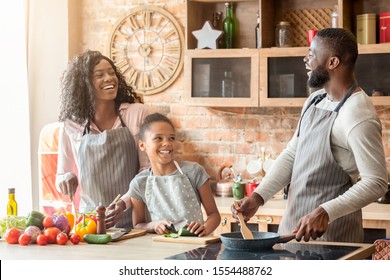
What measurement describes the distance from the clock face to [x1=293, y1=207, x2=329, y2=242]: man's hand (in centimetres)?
255

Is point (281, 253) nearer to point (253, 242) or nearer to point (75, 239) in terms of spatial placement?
point (253, 242)

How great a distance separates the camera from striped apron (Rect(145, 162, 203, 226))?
10.0ft

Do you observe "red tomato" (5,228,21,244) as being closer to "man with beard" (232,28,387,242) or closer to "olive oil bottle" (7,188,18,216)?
"olive oil bottle" (7,188,18,216)

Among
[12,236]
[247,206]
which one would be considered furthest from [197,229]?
[12,236]

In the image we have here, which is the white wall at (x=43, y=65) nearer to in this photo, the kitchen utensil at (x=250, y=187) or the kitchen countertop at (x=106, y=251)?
the kitchen utensil at (x=250, y=187)

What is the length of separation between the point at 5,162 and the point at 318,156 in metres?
2.54

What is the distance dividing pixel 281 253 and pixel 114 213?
2.62 feet

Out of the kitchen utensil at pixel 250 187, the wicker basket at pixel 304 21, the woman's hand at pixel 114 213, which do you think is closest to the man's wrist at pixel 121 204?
the woman's hand at pixel 114 213

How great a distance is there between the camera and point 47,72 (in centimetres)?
501

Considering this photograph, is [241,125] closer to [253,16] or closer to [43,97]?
[253,16]

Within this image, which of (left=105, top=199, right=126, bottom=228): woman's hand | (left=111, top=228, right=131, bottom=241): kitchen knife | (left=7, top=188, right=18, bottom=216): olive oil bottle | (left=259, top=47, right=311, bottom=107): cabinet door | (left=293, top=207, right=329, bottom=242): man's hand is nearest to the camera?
(left=293, top=207, right=329, bottom=242): man's hand

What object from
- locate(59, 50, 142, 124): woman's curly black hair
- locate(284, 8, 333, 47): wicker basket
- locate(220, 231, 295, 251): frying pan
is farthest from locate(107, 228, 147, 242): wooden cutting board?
locate(284, 8, 333, 47): wicker basket

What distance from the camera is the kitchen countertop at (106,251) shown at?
252 centimetres
